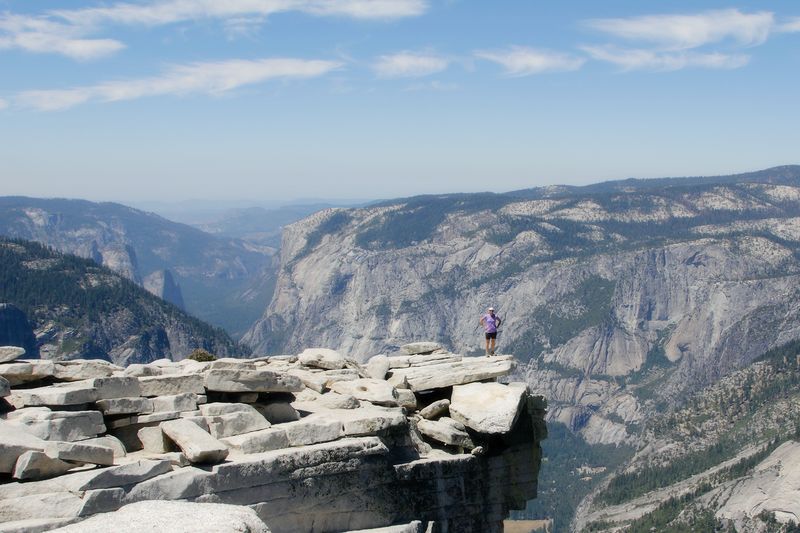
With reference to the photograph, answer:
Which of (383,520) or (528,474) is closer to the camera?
(383,520)

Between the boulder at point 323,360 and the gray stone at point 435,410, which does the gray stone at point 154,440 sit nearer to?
the gray stone at point 435,410

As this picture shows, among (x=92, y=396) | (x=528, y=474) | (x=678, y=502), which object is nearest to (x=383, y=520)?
→ (x=528, y=474)

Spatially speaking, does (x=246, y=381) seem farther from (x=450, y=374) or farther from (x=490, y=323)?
(x=490, y=323)

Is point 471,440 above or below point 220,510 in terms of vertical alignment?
below

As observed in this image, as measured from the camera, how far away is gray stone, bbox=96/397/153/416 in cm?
2025

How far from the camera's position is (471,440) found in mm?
24172

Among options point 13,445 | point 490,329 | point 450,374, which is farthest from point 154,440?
point 490,329

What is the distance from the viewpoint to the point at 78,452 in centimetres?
1706

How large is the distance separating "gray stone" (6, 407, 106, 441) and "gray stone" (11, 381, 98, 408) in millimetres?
418

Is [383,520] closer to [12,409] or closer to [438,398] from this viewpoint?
[438,398]

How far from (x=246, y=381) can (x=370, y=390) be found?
4639mm

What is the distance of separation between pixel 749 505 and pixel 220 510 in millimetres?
184325

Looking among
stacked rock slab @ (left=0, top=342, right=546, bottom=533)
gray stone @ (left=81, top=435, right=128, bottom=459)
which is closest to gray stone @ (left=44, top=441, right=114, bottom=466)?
stacked rock slab @ (left=0, top=342, right=546, bottom=533)

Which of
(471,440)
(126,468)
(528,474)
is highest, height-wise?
(126,468)
